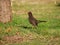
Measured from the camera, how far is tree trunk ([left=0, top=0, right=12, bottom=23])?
14898 millimetres

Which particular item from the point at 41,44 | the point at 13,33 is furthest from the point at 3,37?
the point at 41,44

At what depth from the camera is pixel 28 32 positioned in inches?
508

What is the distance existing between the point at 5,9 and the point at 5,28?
1.76m

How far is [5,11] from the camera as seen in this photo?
49.1ft

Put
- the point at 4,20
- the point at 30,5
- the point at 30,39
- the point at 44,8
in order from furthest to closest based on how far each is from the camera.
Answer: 1. the point at 30,5
2. the point at 44,8
3. the point at 4,20
4. the point at 30,39

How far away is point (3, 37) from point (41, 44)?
5.75 feet

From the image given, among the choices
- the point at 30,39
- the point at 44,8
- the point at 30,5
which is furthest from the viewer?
the point at 30,5

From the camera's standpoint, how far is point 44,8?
23625mm

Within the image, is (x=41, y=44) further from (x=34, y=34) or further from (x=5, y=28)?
(x=5, y=28)

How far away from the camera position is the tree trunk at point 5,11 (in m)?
14.9

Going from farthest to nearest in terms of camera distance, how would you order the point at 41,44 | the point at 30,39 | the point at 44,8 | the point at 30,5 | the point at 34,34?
the point at 30,5
the point at 44,8
the point at 34,34
the point at 30,39
the point at 41,44

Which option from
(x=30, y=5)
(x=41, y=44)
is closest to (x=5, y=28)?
(x=41, y=44)

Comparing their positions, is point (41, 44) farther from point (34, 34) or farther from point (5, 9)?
point (5, 9)

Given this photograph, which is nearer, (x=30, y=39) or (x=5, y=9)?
(x=30, y=39)
